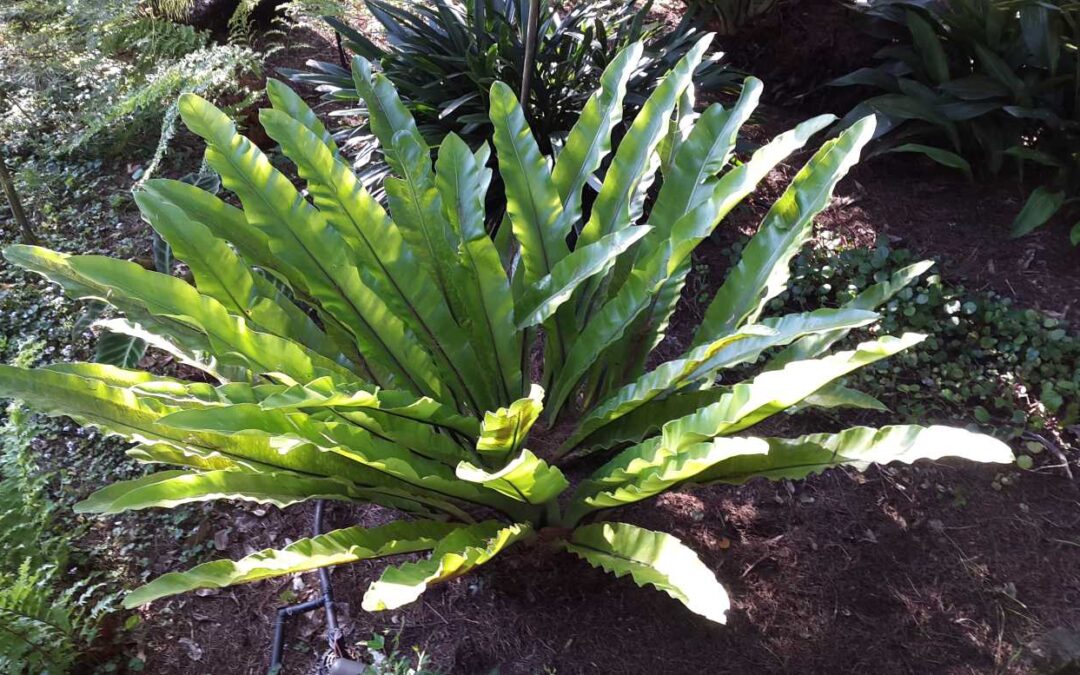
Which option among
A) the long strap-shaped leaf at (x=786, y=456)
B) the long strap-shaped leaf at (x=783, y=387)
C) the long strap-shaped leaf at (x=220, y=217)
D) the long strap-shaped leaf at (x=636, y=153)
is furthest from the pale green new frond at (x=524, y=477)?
the long strap-shaped leaf at (x=220, y=217)

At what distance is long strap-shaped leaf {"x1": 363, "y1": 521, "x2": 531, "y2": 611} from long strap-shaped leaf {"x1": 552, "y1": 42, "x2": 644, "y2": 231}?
797mm

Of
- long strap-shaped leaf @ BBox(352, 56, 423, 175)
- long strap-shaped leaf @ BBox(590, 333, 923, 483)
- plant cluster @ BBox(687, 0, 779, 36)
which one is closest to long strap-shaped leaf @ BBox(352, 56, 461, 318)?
long strap-shaped leaf @ BBox(352, 56, 423, 175)

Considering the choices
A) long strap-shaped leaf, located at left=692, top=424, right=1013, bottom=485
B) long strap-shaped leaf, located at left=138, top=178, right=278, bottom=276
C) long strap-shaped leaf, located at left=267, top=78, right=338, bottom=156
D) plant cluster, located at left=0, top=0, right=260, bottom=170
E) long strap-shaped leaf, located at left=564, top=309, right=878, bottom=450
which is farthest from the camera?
plant cluster, located at left=0, top=0, right=260, bottom=170

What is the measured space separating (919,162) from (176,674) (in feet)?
11.7

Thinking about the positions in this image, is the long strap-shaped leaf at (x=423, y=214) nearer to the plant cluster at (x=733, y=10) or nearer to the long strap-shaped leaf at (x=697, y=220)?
the long strap-shaped leaf at (x=697, y=220)

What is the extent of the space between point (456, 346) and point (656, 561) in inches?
30.5

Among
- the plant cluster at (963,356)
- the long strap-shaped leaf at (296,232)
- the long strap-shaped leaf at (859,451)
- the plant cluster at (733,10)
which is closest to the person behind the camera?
the long strap-shaped leaf at (859,451)

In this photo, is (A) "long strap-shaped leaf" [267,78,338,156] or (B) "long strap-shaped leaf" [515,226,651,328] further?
(A) "long strap-shaped leaf" [267,78,338,156]

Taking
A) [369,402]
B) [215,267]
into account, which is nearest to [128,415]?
[215,267]

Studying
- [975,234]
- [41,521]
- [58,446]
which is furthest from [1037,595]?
[58,446]

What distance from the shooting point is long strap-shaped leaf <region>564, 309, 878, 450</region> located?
1491 millimetres

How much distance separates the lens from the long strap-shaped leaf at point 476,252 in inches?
74.2

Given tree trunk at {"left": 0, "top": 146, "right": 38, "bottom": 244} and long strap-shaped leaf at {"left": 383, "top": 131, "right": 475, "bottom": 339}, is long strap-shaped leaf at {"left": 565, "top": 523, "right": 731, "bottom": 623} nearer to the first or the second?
long strap-shaped leaf at {"left": 383, "top": 131, "right": 475, "bottom": 339}

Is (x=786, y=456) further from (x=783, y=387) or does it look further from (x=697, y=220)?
(x=697, y=220)
